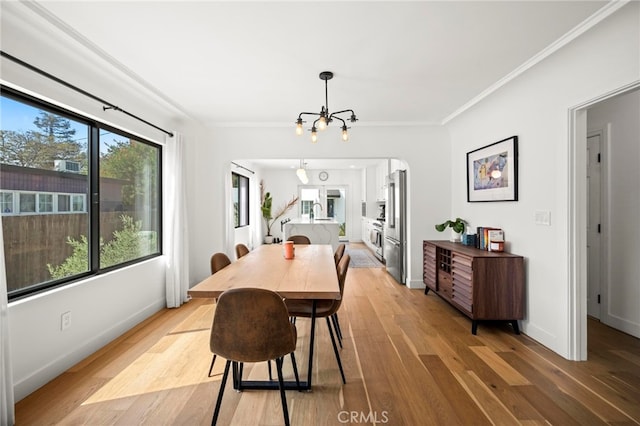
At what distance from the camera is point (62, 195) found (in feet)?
→ 8.06

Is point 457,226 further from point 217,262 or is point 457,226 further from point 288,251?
point 217,262

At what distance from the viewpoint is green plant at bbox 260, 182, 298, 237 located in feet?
30.0

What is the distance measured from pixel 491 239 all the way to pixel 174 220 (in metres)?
3.77

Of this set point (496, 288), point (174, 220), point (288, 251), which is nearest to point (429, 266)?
point (496, 288)

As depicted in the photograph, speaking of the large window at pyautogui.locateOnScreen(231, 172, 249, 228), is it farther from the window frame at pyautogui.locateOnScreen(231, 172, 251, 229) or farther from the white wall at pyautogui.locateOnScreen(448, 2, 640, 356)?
the white wall at pyautogui.locateOnScreen(448, 2, 640, 356)

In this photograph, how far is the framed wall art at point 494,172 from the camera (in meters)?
3.16

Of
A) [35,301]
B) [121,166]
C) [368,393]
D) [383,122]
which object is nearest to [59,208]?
[35,301]

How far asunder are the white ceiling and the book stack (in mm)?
1528

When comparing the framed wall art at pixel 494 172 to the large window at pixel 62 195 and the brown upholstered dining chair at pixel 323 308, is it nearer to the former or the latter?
the brown upholstered dining chair at pixel 323 308

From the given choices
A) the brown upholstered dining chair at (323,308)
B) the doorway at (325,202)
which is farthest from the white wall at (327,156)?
the doorway at (325,202)

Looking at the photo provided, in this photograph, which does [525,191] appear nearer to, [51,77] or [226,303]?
[226,303]

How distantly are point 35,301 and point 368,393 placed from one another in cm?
238

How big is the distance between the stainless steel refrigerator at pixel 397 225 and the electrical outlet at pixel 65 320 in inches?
163

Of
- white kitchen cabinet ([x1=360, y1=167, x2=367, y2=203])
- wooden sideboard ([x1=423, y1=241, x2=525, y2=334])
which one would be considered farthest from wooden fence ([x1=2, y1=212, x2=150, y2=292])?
white kitchen cabinet ([x1=360, y1=167, x2=367, y2=203])
